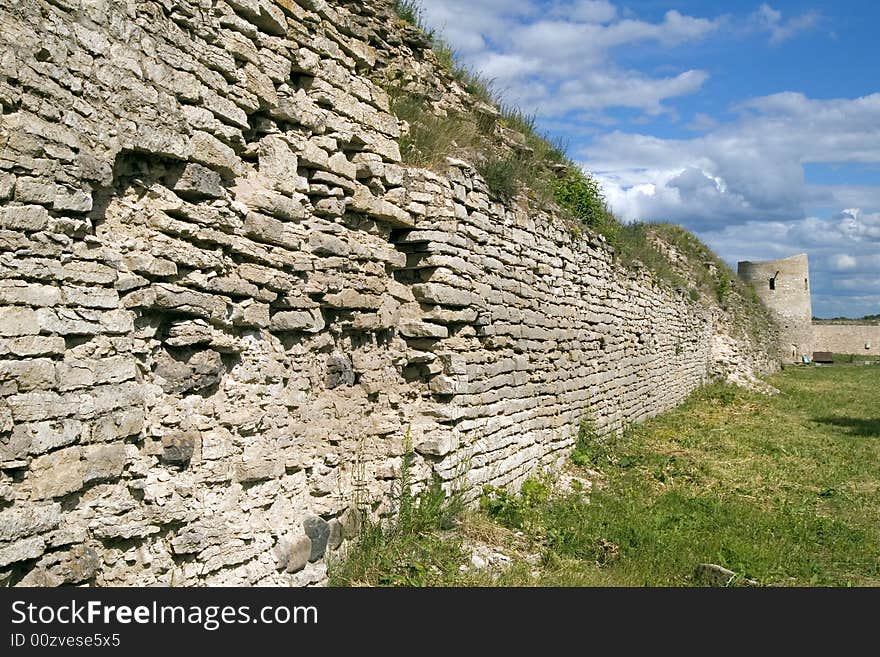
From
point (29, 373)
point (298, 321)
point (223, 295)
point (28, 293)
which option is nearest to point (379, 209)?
point (298, 321)

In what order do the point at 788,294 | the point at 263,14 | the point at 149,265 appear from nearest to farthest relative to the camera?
1. the point at 149,265
2. the point at 263,14
3. the point at 788,294

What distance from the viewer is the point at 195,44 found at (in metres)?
3.79

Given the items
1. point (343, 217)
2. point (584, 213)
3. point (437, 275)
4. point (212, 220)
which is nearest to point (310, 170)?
point (343, 217)

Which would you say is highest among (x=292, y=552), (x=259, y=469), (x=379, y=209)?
(x=379, y=209)

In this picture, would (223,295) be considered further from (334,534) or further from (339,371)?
(334,534)

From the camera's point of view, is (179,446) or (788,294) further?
(788,294)

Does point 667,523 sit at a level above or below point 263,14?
below

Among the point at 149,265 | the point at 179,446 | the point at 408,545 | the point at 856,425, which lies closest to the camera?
the point at 149,265

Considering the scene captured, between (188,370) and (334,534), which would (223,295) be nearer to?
(188,370)

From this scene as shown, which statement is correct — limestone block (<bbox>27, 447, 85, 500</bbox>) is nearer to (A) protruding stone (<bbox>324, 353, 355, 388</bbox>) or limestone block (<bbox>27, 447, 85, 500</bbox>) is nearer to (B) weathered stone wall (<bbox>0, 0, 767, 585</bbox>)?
(B) weathered stone wall (<bbox>0, 0, 767, 585</bbox>)

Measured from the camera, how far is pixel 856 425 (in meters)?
13.0

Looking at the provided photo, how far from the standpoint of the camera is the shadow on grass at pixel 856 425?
1210cm

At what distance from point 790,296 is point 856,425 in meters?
18.5

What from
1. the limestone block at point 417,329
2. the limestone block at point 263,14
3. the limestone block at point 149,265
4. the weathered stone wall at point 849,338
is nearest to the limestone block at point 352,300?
the limestone block at point 417,329
